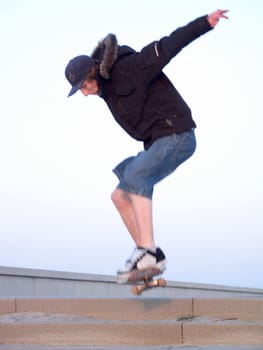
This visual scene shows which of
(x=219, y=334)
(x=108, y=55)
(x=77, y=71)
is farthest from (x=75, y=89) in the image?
(x=219, y=334)

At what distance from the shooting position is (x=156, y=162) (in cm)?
515

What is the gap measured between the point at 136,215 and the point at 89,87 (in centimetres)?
105

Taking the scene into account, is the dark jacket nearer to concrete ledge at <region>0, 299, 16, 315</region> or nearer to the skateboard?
the skateboard

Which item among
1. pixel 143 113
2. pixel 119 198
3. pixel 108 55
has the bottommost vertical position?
pixel 119 198

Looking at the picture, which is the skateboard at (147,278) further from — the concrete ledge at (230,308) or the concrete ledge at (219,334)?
the concrete ledge at (230,308)

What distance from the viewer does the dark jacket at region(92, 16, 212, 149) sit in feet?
16.9

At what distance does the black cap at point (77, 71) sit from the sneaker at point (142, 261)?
52.1 inches

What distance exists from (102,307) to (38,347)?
43.0 inches

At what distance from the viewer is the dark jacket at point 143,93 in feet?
16.9

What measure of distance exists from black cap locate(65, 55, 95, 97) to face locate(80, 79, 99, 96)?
62 millimetres

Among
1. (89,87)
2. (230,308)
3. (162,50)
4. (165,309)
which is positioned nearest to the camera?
(162,50)

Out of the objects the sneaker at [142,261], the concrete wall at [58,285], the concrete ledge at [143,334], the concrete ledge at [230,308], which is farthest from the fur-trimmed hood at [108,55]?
the concrete wall at [58,285]

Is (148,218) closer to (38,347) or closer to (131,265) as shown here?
(131,265)

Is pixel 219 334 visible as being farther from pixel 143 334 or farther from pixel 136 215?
pixel 136 215
